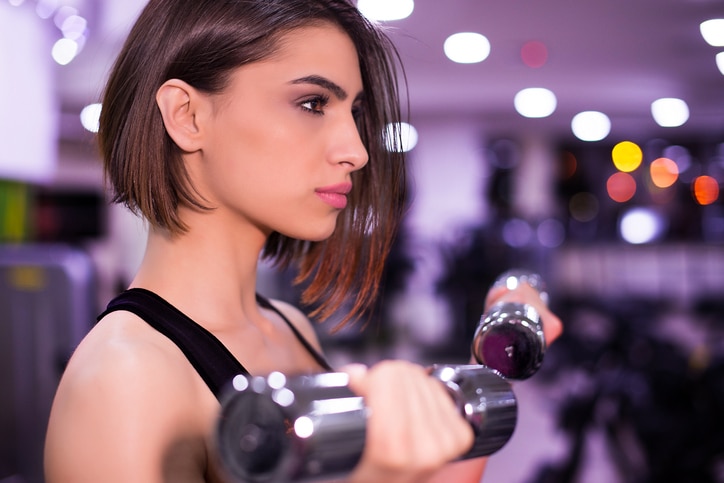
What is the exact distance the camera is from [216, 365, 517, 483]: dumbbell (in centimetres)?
48

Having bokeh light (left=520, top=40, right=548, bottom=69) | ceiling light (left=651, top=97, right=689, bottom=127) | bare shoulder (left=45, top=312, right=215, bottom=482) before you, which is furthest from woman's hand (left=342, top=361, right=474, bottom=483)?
ceiling light (left=651, top=97, right=689, bottom=127)

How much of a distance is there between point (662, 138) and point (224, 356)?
11.4m

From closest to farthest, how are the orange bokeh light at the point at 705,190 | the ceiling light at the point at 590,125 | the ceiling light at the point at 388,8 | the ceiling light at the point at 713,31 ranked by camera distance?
the ceiling light at the point at 388,8
the ceiling light at the point at 713,31
the ceiling light at the point at 590,125
the orange bokeh light at the point at 705,190

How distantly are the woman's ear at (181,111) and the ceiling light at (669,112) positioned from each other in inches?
333

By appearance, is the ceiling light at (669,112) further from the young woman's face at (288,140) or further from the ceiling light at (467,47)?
the young woman's face at (288,140)

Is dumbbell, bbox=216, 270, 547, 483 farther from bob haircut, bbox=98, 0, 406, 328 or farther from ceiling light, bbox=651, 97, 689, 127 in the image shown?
ceiling light, bbox=651, 97, 689, 127

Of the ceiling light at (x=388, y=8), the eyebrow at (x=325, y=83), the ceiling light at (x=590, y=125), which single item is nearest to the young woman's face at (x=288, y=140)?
the eyebrow at (x=325, y=83)

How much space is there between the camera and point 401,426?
1.70 ft

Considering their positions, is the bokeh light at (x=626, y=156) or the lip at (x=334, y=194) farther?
the bokeh light at (x=626, y=156)

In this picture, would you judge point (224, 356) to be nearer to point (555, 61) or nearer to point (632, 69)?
point (555, 61)

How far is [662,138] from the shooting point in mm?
11125

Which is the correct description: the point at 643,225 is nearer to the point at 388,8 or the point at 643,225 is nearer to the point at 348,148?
the point at 388,8

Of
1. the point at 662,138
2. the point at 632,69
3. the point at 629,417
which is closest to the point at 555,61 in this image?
the point at 632,69

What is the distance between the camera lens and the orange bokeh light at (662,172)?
1117 centimetres
